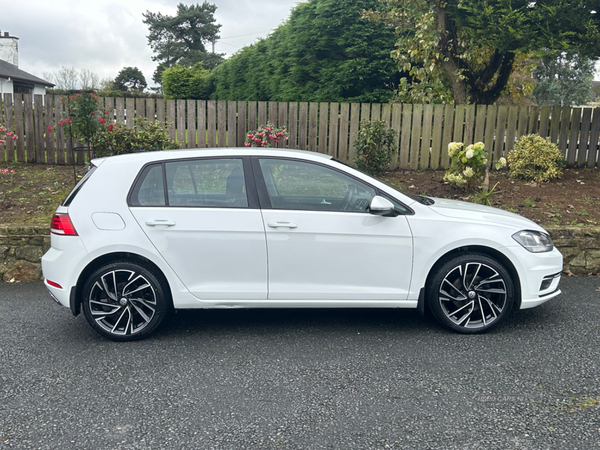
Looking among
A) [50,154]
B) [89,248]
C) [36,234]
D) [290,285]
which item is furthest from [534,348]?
[50,154]

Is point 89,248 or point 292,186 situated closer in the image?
point 89,248

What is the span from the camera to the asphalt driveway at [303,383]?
296cm

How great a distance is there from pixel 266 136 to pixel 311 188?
542cm

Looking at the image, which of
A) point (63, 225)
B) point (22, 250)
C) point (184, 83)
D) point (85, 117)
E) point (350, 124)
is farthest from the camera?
point (184, 83)

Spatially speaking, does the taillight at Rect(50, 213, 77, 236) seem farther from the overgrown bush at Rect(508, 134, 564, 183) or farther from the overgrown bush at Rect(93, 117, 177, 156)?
the overgrown bush at Rect(508, 134, 564, 183)

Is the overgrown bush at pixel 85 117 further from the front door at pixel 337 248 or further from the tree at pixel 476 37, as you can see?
the tree at pixel 476 37

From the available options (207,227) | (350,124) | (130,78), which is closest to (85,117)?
(350,124)

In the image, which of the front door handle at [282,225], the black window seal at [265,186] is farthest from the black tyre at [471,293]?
the front door handle at [282,225]

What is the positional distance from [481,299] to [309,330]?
1.52m

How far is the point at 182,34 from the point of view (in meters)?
47.6

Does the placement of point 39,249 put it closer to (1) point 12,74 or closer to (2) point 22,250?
(2) point 22,250

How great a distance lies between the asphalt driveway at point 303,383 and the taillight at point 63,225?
3.15ft

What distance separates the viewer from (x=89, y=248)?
4.15 m

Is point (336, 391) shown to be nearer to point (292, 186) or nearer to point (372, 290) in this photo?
point (372, 290)
